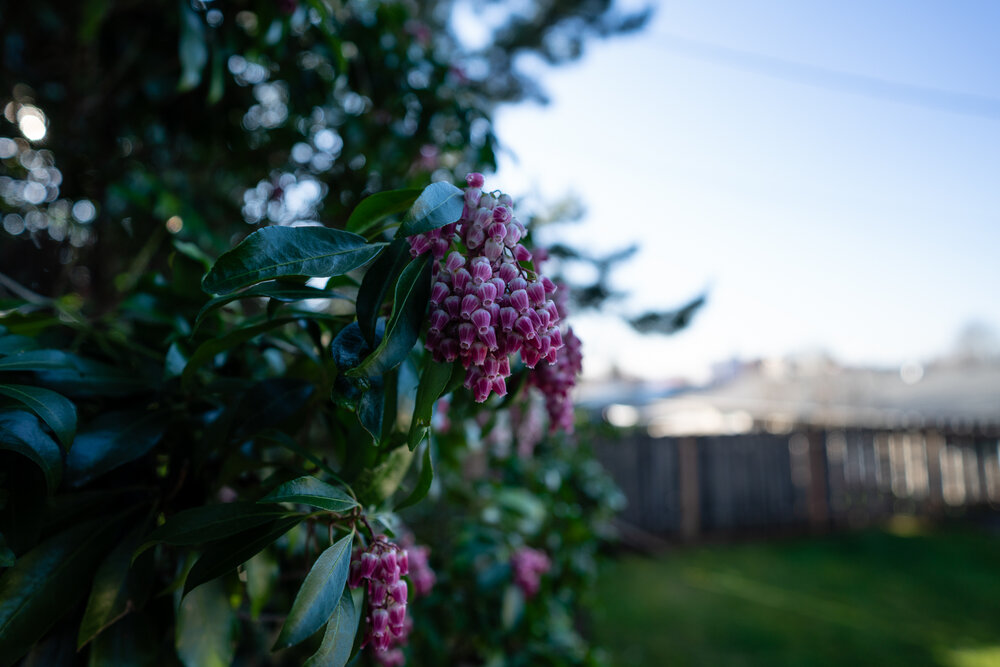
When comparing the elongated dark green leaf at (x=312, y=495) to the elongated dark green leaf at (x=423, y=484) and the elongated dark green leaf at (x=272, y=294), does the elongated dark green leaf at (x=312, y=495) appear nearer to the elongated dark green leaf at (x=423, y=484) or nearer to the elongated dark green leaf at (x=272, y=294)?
the elongated dark green leaf at (x=423, y=484)

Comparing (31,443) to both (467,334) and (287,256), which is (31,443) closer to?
(287,256)

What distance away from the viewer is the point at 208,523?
676 mm

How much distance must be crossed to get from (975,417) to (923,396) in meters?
3.09

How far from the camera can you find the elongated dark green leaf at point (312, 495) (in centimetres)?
65

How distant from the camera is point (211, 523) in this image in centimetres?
68

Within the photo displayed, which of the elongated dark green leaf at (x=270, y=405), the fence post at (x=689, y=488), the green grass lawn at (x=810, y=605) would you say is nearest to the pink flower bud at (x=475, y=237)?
the elongated dark green leaf at (x=270, y=405)

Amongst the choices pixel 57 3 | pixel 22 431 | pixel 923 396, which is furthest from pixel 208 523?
pixel 923 396

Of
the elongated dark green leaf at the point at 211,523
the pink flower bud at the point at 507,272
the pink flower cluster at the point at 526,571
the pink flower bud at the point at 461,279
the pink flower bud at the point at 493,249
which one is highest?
the pink flower bud at the point at 493,249

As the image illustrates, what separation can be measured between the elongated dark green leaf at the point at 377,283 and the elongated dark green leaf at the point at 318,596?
24 centimetres

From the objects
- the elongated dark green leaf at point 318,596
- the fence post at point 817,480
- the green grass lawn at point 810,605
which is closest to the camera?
the elongated dark green leaf at point 318,596

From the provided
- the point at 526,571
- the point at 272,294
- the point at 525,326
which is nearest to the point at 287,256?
the point at 272,294

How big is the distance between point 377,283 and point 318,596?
1.10 feet

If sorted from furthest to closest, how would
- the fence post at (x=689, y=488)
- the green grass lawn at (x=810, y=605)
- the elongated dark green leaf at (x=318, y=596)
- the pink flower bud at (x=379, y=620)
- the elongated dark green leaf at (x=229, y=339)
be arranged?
the fence post at (x=689, y=488), the green grass lawn at (x=810, y=605), the elongated dark green leaf at (x=229, y=339), the pink flower bud at (x=379, y=620), the elongated dark green leaf at (x=318, y=596)

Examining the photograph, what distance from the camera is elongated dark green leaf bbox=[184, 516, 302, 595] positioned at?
26.6 inches
